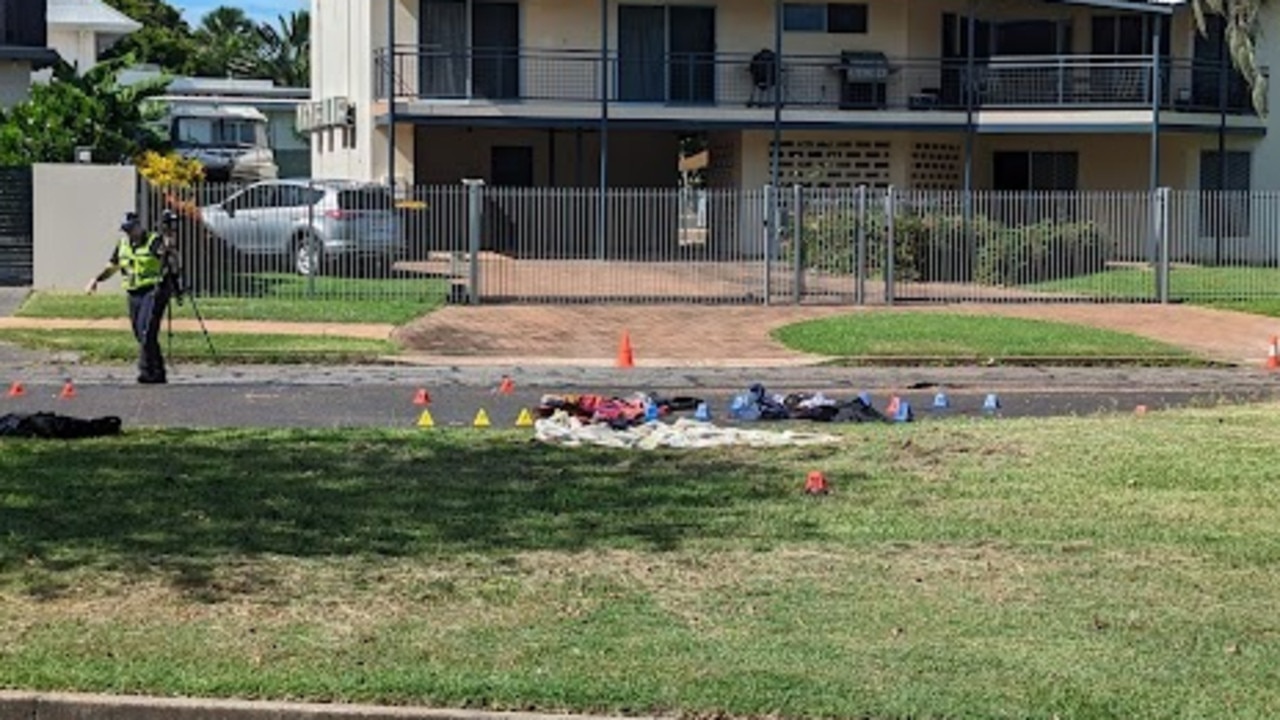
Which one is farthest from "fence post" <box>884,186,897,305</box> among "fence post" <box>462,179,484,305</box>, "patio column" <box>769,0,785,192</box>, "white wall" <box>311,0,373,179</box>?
"white wall" <box>311,0,373,179</box>

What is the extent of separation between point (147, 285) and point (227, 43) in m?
71.1

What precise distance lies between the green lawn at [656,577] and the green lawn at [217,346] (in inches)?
369

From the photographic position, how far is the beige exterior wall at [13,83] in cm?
3481

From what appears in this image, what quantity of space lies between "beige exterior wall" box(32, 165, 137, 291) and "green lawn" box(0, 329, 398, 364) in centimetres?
399

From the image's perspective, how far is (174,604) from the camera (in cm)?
800

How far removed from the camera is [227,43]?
87.3 m

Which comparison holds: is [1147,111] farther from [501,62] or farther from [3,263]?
[3,263]

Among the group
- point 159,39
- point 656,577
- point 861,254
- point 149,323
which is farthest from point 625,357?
point 159,39

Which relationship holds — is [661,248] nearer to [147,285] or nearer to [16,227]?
[16,227]

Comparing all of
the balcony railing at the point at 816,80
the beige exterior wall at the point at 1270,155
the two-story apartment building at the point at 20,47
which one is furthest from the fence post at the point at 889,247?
the two-story apartment building at the point at 20,47

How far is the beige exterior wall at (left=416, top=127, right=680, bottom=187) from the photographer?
128 ft

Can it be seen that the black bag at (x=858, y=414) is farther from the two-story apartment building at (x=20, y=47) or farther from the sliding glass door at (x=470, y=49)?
the two-story apartment building at (x=20, y=47)

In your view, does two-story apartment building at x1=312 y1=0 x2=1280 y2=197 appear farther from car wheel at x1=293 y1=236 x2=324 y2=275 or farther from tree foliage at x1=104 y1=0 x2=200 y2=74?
tree foliage at x1=104 y1=0 x2=200 y2=74

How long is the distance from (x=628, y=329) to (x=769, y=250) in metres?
3.37
